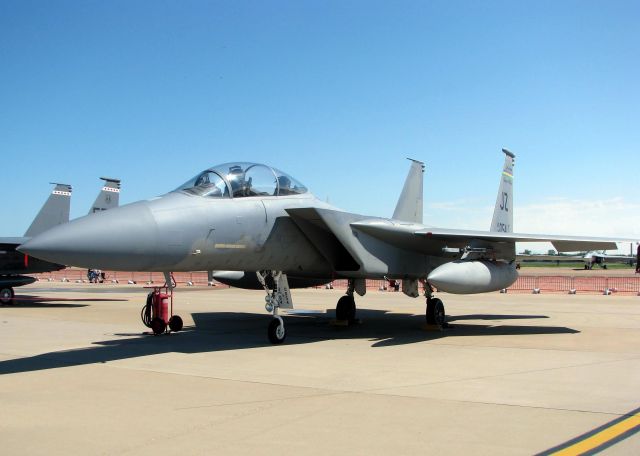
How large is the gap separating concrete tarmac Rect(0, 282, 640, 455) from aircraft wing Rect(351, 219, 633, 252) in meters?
1.72

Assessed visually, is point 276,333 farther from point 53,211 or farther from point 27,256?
point 53,211

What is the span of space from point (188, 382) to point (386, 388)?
6.77 feet

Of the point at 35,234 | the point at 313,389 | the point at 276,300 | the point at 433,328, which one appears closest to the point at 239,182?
the point at 276,300

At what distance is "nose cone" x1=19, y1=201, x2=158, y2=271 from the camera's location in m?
6.38

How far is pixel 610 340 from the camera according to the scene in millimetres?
9961

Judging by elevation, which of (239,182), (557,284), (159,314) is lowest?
(557,284)

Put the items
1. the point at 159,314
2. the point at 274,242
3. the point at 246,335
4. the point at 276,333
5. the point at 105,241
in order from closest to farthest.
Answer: the point at 105,241
the point at 274,242
the point at 276,333
the point at 246,335
the point at 159,314

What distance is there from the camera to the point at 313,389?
5.85 m

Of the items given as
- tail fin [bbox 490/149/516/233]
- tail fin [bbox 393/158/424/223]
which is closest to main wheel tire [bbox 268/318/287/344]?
tail fin [bbox 393/158/424/223]

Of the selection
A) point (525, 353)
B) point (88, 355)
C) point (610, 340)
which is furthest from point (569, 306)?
point (88, 355)

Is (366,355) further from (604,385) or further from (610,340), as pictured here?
(610,340)

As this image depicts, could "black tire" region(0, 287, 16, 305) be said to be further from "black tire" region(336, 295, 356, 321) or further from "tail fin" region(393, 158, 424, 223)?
"tail fin" region(393, 158, 424, 223)

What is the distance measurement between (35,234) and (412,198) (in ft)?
47.4

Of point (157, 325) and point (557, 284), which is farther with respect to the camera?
point (557, 284)
